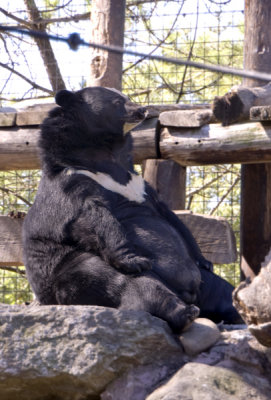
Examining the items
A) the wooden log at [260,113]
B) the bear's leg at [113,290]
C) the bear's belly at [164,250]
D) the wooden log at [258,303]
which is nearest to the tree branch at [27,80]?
the wooden log at [260,113]

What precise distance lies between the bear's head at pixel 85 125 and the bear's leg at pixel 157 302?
1070 mm

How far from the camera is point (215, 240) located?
5.46 metres

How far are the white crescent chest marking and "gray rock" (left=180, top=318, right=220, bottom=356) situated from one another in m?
1.26

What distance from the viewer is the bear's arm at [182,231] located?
188 inches

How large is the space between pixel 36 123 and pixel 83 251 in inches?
79.6

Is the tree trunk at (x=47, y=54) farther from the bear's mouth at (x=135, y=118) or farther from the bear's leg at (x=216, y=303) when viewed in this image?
the bear's leg at (x=216, y=303)

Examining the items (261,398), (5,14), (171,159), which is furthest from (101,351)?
(5,14)

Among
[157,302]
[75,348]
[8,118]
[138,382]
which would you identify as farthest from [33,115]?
[138,382]

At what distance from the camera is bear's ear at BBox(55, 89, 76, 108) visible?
480 centimetres

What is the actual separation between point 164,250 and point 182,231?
23.4 inches

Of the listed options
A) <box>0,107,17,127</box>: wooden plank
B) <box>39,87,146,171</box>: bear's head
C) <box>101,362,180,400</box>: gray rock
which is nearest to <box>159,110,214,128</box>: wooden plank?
<box>39,87,146,171</box>: bear's head

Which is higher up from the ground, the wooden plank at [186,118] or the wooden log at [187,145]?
the wooden plank at [186,118]

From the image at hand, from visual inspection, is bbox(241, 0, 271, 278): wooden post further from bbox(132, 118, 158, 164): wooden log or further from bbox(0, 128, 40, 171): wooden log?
bbox(0, 128, 40, 171): wooden log

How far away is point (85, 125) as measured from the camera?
15.7ft
